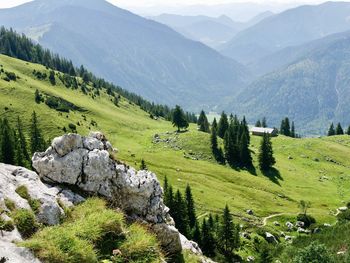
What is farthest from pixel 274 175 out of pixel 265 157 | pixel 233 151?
pixel 233 151

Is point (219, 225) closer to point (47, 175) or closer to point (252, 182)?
point (252, 182)

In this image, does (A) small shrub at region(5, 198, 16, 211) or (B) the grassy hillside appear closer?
(A) small shrub at region(5, 198, 16, 211)

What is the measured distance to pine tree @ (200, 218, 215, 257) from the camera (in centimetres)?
8412

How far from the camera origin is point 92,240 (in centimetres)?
2061

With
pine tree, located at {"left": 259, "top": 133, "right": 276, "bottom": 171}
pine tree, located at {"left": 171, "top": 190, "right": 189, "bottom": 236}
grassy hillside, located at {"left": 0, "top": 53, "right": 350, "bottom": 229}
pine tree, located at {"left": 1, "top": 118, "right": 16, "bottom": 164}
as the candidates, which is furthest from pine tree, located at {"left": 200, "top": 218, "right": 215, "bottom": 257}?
pine tree, located at {"left": 259, "top": 133, "right": 276, "bottom": 171}

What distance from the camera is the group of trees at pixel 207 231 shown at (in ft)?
270

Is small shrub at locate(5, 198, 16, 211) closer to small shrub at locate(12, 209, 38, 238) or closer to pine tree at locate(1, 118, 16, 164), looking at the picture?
small shrub at locate(12, 209, 38, 238)

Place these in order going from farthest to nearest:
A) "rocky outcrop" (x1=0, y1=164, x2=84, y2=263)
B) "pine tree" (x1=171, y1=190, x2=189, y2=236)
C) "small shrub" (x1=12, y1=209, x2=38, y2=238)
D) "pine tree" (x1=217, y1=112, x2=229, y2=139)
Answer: "pine tree" (x1=217, y1=112, x2=229, y2=139) < "pine tree" (x1=171, y1=190, x2=189, y2=236) < "small shrub" (x1=12, y1=209, x2=38, y2=238) < "rocky outcrop" (x1=0, y1=164, x2=84, y2=263)

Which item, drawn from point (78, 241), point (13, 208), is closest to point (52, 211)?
point (13, 208)

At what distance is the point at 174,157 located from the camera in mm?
156375

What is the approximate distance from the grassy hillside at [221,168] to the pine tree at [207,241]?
2149 cm

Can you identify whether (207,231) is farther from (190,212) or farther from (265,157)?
(265,157)

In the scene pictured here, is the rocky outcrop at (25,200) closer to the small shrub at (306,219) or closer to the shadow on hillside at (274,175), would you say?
the small shrub at (306,219)

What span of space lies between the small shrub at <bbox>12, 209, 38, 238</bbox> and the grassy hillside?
88.5 m
